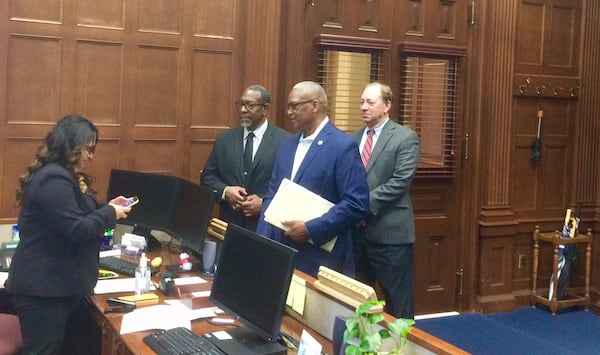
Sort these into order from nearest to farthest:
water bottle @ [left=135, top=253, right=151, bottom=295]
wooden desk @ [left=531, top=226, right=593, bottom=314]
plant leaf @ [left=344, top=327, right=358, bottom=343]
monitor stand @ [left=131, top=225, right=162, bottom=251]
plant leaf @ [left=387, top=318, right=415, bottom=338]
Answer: plant leaf @ [left=387, top=318, right=415, bottom=338]
plant leaf @ [left=344, top=327, right=358, bottom=343]
water bottle @ [left=135, top=253, right=151, bottom=295]
monitor stand @ [left=131, top=225, right=162, bottom=251]
wooden desk @ [left=531, top=226, right=593, bottom=314]

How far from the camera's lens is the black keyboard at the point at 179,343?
219 cm

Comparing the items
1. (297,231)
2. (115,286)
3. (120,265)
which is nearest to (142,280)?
(115,286)

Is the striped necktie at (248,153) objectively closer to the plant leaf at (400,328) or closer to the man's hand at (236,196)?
the man's hand at (236,196)

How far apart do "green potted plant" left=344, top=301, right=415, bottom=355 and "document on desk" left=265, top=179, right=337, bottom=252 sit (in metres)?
1.28

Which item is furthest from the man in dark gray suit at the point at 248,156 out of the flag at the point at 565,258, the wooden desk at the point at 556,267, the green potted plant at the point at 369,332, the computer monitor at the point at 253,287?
the flag at the point at 565,258

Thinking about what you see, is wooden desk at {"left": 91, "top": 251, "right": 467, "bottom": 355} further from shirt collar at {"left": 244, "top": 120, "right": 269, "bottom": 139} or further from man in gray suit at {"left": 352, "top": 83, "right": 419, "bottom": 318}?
shirt collar at {"left": 244, "top": 120, "right": 269, "bottom": 139}

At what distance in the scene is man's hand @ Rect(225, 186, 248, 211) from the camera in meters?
3.76

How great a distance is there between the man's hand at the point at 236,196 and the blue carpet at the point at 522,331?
180 cm

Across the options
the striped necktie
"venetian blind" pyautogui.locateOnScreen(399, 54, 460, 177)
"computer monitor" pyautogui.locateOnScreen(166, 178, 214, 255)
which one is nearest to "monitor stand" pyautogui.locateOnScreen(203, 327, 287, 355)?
"computer monitor" pyautogui.locateOnScreen(166, 178, 214, 255)

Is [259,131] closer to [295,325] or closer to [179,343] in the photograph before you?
[295,325]

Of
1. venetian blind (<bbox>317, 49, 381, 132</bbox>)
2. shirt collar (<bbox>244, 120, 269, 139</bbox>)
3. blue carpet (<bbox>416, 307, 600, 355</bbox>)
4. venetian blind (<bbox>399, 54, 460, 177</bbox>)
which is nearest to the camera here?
shirt collar (<bbox>244, 120, 269, 139</bbox>)

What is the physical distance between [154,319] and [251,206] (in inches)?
50.4

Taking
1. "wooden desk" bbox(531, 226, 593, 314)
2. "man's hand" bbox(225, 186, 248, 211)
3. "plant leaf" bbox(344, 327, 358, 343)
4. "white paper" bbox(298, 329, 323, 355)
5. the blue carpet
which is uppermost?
"man's hand" bbox(225, 186, 248, 211)

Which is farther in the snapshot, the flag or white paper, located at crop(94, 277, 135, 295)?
the flag
